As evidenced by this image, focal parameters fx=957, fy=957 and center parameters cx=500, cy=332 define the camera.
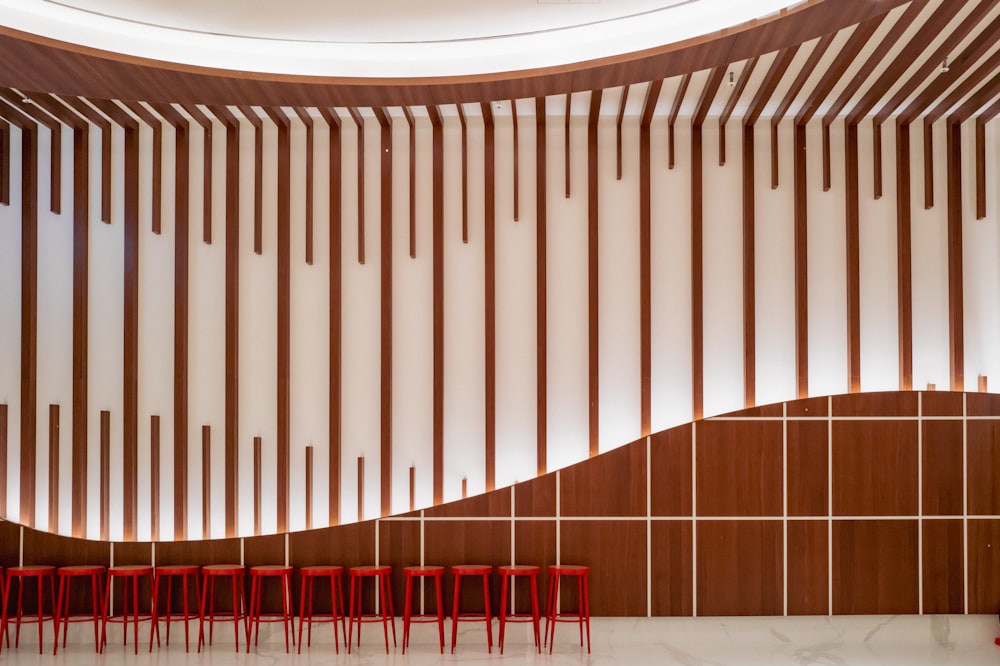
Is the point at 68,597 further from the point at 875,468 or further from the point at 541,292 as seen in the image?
the point at 875,468

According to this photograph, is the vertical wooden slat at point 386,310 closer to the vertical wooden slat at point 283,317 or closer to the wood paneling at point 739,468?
the vertical wooden slat at point 283,317

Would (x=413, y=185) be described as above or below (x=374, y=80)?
below

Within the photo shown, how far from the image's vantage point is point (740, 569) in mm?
6879

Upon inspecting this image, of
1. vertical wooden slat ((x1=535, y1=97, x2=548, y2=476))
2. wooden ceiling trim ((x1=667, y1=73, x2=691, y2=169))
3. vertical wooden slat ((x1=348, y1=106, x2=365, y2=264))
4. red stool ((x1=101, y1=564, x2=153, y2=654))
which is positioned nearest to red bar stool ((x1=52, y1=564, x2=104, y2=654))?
red stool ((x1=101, y1=564, x2=153, y2=654))

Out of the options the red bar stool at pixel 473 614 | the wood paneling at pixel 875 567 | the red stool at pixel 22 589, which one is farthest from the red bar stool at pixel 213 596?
the wood paneling at pixel 875 567

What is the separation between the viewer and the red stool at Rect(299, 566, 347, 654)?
6609mm

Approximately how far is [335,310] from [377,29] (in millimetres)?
2297

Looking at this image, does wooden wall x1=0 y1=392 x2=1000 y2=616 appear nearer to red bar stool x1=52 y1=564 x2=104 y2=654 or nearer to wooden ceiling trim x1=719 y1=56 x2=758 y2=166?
red bar stool x1=52 y1=564 x2=104 y2=654

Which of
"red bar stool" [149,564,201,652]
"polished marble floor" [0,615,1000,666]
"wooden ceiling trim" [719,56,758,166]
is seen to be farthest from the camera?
"red bar stool" [149,564,201,652]

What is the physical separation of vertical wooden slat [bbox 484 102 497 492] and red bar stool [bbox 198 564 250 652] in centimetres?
190

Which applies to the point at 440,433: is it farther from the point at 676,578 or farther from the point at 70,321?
the point at 70,321

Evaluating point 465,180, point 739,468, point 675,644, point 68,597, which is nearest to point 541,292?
point 465,180

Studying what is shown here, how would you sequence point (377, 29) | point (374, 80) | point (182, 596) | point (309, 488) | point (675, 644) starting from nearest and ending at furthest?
point (377, 29) → point (374, 80) → point (675, 644) → point (182, 596) → point (309, 488)

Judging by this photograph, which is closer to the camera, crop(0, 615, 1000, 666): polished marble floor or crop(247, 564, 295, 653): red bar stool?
crop(0, 615, 1000, 666): polished marble floor
